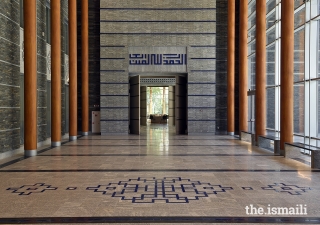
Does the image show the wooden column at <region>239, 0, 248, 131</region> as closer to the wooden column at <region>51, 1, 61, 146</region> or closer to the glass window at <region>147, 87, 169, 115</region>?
the wooden column at <region>51, 1, 61, 146</region>

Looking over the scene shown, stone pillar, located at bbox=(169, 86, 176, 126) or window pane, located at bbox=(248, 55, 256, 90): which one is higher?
window pane, located at bbox=(248, 55, 256, 90)

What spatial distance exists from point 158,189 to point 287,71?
255 inches

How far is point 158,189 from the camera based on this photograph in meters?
6.57

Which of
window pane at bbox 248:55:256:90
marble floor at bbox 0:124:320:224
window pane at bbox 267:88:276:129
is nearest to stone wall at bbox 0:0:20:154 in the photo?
marble floor at bbox 0:124:320:224

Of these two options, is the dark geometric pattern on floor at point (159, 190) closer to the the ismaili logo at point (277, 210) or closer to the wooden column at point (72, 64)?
the the ismaili logo at point (277, 210)

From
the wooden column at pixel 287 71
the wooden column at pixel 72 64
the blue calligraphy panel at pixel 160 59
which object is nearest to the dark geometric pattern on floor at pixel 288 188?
the wooden column at pixel 287 71

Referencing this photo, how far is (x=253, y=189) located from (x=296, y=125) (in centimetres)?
1653

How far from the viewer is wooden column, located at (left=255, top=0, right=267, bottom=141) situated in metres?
13.7

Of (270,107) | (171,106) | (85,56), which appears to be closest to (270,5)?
(270,107)

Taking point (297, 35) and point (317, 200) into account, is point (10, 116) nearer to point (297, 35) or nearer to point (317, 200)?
point (317, 200)

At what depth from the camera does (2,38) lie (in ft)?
35.1

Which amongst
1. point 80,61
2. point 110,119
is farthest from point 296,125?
point 80,61

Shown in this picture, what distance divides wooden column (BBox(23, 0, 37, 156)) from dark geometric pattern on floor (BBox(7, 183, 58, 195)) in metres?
4.59

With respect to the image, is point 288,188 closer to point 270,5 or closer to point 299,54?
point 270,5
